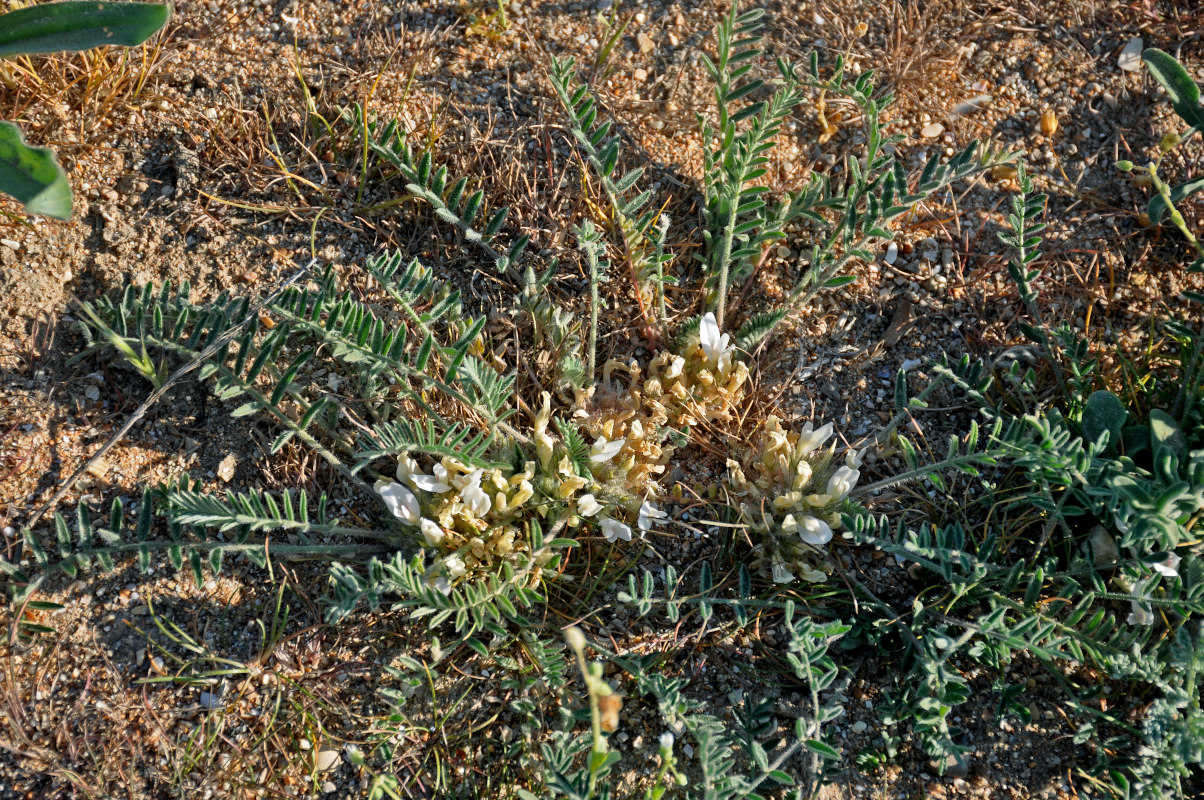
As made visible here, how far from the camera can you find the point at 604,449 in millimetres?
2318

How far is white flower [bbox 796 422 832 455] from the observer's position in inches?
92.7

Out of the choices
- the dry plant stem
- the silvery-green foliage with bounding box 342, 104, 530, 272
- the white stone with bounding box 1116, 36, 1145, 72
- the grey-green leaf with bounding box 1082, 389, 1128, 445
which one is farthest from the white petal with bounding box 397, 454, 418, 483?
the white stone with bounding box 1116, 36, 1145, 72

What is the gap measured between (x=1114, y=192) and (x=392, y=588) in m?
2.60

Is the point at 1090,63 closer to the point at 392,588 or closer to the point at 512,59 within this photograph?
the point at 512,59

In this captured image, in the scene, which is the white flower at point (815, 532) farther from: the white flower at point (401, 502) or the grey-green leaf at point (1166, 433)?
the white flower at point (401, 502)

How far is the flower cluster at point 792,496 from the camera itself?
2.29 meters

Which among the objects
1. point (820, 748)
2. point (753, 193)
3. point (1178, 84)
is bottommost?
point (820, 748)

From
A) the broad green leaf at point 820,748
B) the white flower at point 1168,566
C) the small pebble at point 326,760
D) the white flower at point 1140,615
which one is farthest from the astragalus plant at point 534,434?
the white flower at point 1140,615

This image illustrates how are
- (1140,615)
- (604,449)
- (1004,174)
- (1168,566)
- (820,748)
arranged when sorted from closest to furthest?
(820,748), (1168,566), (1140,615), (604,449), (1004,174)

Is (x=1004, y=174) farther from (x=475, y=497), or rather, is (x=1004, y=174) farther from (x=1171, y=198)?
(x=475, y=497)

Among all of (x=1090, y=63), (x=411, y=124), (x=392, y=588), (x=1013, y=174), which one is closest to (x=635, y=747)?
(x=392, y=588)

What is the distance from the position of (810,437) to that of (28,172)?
6.57 feet

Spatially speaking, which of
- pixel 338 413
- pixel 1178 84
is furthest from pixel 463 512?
pixel 1178 84

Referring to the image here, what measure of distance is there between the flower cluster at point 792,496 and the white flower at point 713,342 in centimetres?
21
